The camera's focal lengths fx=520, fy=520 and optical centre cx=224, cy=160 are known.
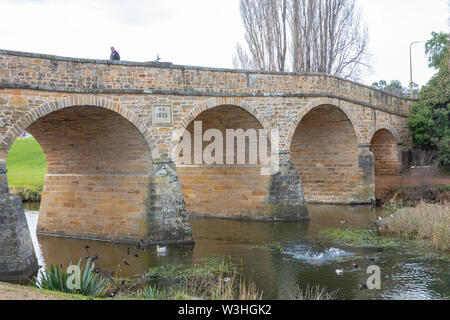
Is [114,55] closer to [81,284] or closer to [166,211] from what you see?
[166,211]

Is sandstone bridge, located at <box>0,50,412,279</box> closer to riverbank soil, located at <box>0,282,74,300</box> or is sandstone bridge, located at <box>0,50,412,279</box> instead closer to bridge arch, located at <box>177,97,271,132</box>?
bridge arch, located at <box>177,97,271,132</box>

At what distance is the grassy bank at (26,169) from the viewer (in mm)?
25031

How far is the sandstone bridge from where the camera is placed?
1182cm

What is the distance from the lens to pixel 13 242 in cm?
1041

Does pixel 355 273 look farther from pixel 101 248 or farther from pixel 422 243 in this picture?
pixel 101 248

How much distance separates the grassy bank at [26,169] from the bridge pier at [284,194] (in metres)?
13.0

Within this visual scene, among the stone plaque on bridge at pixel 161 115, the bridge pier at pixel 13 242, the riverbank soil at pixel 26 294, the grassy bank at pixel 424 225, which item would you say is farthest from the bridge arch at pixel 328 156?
the riverbank soil at pixel 26 294

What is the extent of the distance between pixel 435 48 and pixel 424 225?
2095 centimetres

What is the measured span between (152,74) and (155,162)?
7.86 feet

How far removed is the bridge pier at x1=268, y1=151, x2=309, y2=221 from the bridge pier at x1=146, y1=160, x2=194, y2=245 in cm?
404

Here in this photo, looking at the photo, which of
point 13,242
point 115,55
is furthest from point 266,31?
point 13,242

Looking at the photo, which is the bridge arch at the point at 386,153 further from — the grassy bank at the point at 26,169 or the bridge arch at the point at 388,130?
the grassy bank at the point at 26,169
